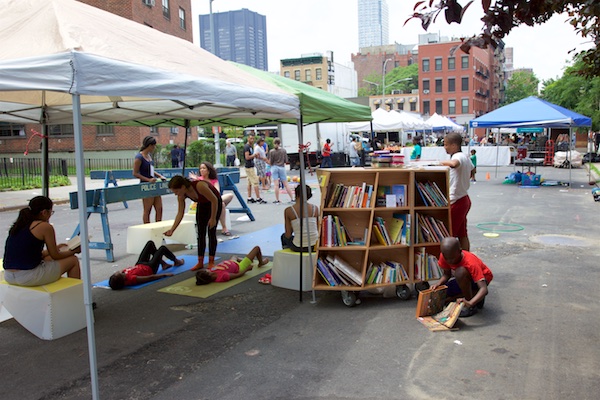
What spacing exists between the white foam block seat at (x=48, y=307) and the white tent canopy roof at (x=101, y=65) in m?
1.98

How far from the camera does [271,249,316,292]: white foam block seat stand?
6.57 meters

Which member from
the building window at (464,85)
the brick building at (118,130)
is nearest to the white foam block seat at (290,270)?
the brick building at (118,130)

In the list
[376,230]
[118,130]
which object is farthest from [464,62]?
[376,230]

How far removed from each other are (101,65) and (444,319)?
395cm

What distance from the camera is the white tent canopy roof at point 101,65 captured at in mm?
3502

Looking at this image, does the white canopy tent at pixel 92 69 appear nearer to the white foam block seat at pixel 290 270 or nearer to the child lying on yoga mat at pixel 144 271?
the white foam block seat at pixel 290 270

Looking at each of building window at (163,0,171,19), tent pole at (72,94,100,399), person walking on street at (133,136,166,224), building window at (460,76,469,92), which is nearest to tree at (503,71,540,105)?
building window at (460,76,469,92)

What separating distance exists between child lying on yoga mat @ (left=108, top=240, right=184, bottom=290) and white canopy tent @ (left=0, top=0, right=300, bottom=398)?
2.23 metres

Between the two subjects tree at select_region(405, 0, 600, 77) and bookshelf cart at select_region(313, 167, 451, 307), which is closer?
tree at select_region(405, 0, 600, 77)

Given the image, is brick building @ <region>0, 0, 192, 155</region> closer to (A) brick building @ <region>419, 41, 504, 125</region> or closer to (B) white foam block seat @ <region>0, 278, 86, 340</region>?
(B) white foam block seat @ <region>0, 278, 86, 340</region>

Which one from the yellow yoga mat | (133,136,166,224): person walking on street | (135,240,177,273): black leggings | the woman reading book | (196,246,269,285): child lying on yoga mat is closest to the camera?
the woman reading book

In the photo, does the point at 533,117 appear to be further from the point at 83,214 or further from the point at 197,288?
the point at 83,214

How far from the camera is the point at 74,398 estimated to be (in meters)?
3.90

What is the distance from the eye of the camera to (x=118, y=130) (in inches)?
1291
